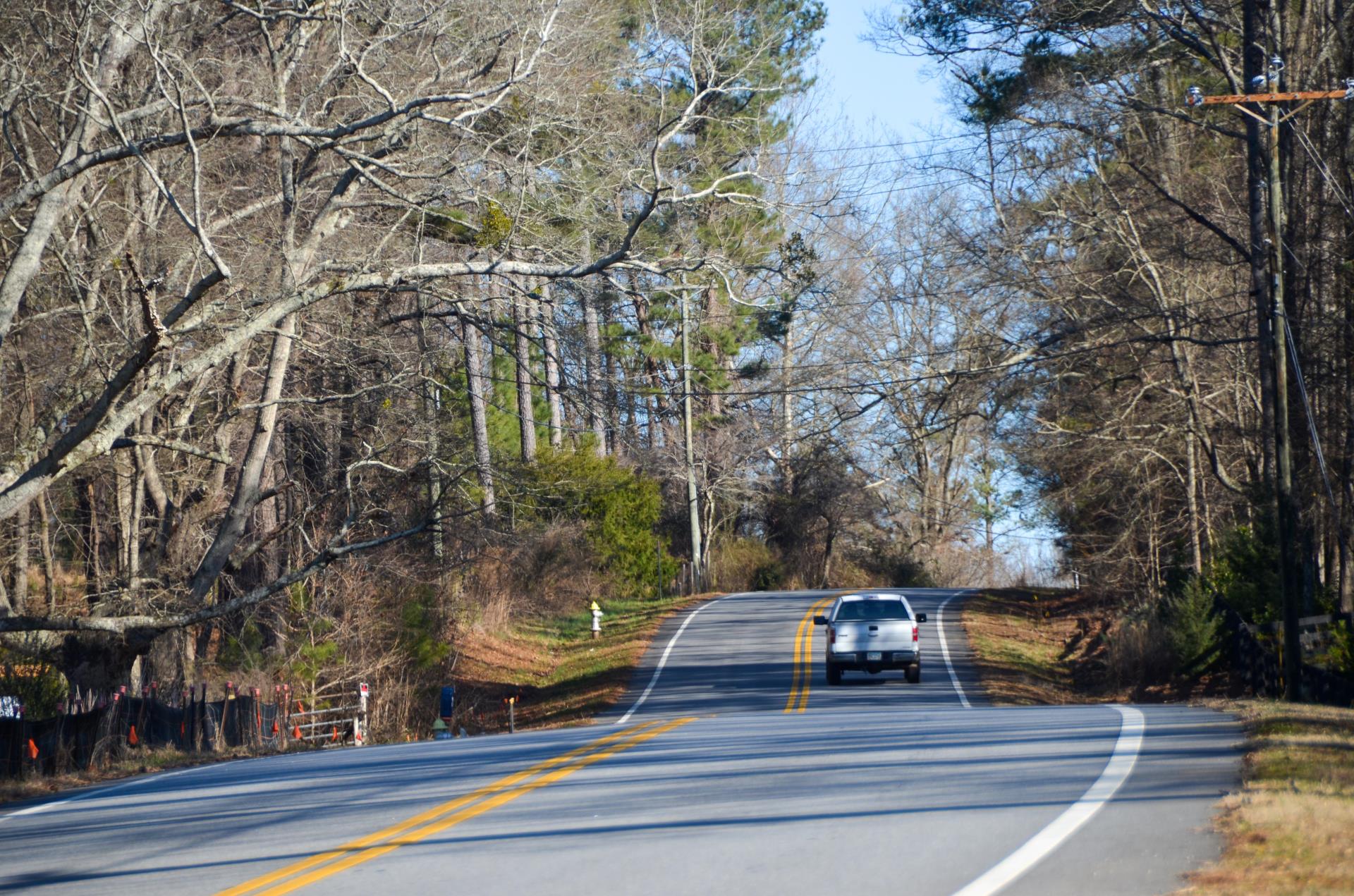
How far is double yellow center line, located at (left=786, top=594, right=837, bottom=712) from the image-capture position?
85.5 ft

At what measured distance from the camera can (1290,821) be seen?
7.17 metres

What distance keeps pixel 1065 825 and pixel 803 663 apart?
83.1ft

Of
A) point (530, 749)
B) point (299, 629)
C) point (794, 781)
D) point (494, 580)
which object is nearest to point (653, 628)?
point (494, 580)

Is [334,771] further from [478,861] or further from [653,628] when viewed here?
[653,628]

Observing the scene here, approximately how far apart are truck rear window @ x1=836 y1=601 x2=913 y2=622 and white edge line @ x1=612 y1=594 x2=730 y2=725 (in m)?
4.51

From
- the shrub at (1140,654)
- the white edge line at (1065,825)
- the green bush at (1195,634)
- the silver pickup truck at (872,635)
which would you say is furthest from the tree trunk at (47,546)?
the shrub at (1140,654)

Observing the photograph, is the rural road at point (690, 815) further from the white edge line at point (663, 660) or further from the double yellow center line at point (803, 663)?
the double yellow center line at point (803, 663)

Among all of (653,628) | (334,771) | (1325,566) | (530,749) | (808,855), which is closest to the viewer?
(808,855)

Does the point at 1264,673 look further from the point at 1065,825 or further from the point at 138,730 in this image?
the point at 138,730

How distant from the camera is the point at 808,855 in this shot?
278 inches

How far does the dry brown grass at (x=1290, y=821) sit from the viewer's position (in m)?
5.99

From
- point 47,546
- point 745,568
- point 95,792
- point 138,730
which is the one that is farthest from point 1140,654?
point 745,568

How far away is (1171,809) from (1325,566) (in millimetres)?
22057

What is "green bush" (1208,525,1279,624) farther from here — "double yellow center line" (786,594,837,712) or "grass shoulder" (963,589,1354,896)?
"double yellow center line" (786,594,837,712)
